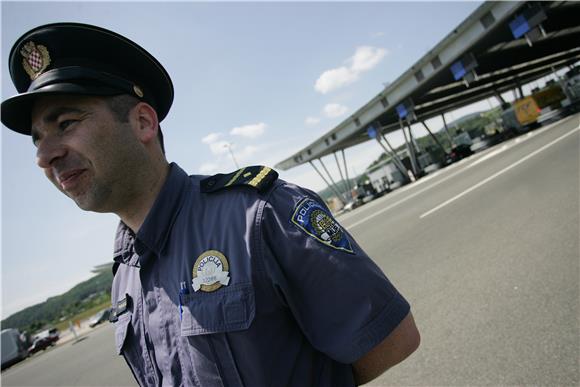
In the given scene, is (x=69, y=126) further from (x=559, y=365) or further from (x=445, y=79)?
(x=445, y=79)

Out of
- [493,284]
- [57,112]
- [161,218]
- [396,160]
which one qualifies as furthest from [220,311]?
[396,160]

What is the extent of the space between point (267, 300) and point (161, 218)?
1.96ft

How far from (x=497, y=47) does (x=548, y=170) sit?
12752mm

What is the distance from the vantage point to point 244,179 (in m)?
1.35

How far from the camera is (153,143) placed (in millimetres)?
1492

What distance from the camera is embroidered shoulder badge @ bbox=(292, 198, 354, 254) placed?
1.14 meters

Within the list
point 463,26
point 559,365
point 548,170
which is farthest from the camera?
point 463,26

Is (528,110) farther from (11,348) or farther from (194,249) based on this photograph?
(11,348)

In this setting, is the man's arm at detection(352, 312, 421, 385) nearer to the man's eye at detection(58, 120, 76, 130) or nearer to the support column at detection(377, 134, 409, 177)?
the man's eye at detection(58, 120, 76, 130)

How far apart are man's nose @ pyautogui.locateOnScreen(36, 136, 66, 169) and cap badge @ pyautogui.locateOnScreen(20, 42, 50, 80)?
36cm

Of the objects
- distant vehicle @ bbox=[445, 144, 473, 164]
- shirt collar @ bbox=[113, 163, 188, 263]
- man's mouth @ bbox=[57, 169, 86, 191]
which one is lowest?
distant vehicle @ bbox=[445, 144, 473, 164]

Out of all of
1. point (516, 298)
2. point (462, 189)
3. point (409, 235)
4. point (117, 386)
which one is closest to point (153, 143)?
point (516, 298)

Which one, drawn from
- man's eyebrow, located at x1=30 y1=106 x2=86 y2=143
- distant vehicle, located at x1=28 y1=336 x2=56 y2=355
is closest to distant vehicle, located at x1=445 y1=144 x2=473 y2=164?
man's eyebrow, located at x1=30 y1=106 x2=86 y2=143

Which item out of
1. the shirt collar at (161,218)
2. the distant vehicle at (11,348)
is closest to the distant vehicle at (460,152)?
the shirt collar at (161,218)
